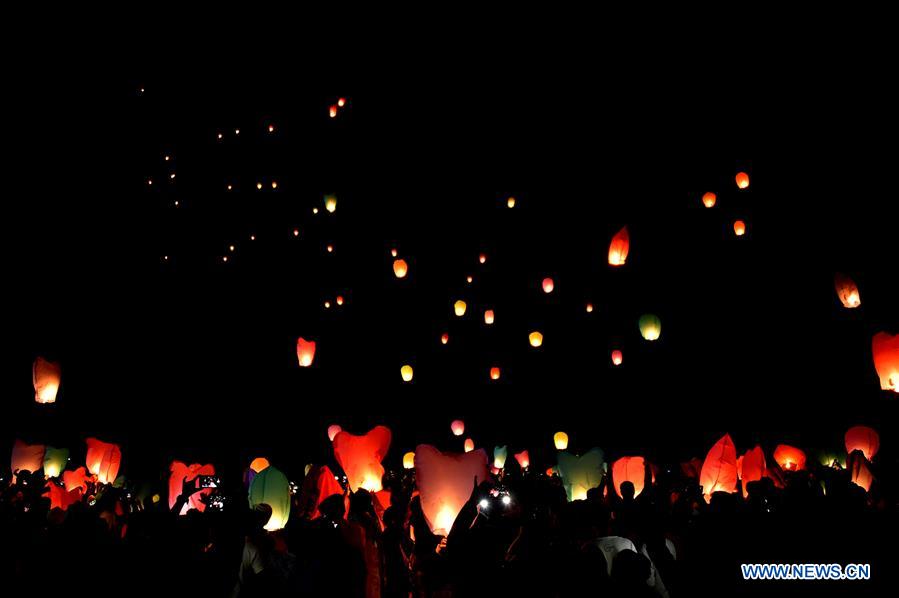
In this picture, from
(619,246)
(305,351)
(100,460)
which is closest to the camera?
(100,460)

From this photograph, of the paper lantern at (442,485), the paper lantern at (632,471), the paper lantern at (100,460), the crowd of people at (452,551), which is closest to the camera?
the crowd of people at (452,551)

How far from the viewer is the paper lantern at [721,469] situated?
6.25 metres

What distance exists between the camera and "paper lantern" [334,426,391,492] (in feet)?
20.6

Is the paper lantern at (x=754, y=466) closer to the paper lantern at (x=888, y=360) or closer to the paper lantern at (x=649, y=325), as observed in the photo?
the paper lantern at (x=888, y=360)

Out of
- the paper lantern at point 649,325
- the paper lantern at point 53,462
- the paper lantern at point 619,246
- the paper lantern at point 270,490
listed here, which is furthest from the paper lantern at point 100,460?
the paper lantern at point 649,325

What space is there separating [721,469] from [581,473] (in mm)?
1280

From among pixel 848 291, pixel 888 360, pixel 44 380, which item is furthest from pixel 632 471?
pixel 44 380

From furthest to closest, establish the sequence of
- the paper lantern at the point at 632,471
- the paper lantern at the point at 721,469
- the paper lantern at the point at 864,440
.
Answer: the paper lantern at the point at 864,440 → the paper lantern at the point at 632,471 → the paper lantern at the point at 721,469

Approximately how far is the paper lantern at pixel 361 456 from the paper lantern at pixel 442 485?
2.56m

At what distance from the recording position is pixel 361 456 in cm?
633

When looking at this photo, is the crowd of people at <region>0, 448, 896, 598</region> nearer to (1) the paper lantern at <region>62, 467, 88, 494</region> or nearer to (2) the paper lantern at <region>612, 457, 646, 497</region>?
(2) the paper lantern at <region>612, 457, 646, 497</region>

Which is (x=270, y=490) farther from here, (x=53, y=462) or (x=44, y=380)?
(x=53, y=462)

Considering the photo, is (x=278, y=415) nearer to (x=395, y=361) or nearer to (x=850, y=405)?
(x=395, y=361)

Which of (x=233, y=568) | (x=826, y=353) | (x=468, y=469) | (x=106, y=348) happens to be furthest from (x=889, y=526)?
(x=826, y=353)
